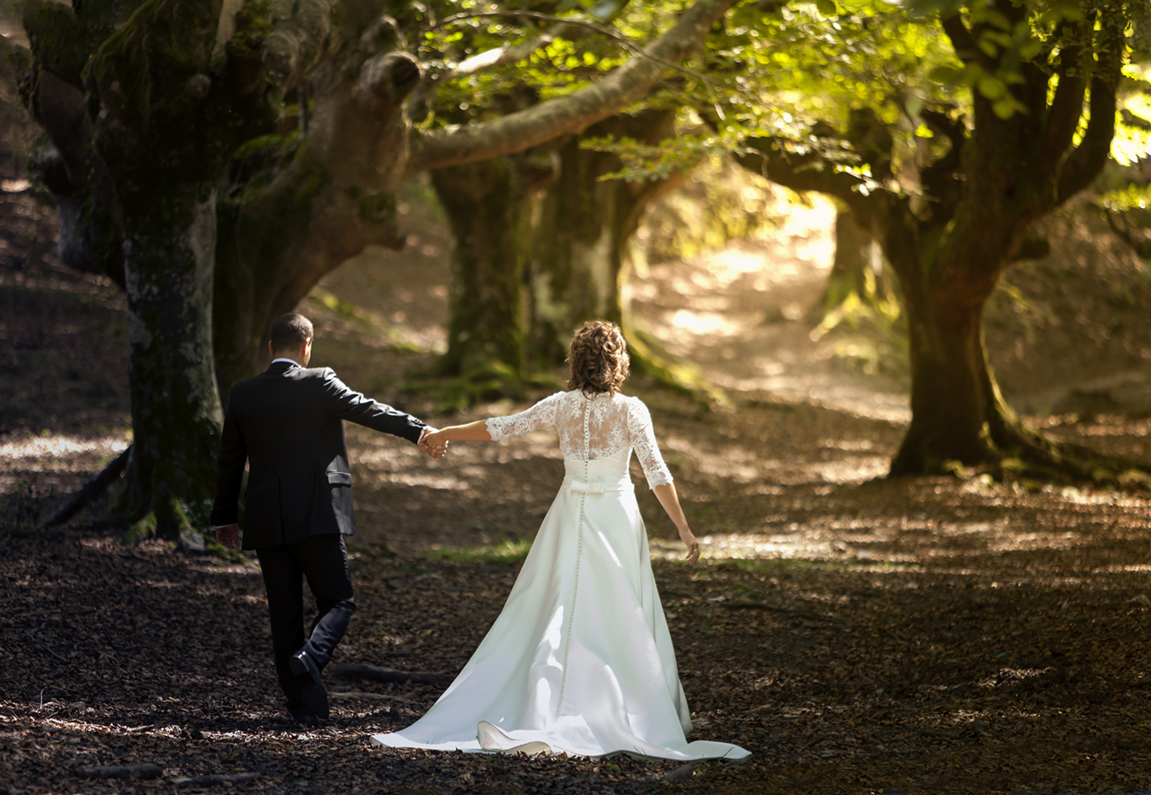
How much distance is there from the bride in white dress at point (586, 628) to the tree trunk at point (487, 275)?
10.4 m

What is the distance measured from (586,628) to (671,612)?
246cm

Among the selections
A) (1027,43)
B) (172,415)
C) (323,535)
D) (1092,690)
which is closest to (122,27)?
(172,415)

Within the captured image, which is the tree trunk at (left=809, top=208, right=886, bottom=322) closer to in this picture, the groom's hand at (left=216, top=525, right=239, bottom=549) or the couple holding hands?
the couple holding hands

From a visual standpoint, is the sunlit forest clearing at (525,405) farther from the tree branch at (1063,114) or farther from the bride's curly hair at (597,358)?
the bride's curly hair at (597,358)

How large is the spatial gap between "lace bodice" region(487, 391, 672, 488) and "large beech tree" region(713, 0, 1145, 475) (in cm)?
533

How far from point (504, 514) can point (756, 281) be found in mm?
19381

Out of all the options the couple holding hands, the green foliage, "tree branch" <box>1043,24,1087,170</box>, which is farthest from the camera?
the green foliage

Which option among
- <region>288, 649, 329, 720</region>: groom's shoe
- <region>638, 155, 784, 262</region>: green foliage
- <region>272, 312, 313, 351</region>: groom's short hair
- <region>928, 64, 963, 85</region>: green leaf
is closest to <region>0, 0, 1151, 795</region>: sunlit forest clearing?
<region>928, 64, 963, 85</region>: green leaf

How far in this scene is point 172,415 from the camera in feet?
24.3

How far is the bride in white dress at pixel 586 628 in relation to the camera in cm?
444

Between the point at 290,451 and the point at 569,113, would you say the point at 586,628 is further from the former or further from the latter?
the point at 569,113

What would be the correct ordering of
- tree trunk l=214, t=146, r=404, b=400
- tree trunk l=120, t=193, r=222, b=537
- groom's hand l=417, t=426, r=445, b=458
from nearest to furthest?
groom's hand l=417, t=426, r=445, b=458
tree trunk l=120, t=193, r=222, b=537
tree trunk l=214, t=146, r=404, b=400

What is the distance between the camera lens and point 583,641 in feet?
15.2

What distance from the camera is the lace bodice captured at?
15.9 feet
